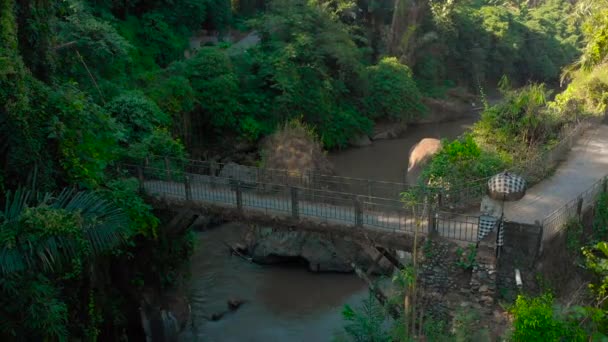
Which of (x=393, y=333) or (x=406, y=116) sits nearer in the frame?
(x=393, y=333)

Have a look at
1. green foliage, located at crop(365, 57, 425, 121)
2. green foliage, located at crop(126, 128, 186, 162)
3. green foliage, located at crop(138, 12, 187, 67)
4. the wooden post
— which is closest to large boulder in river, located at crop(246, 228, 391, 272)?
green foliage, located at crop(126, 128, 186, 162)

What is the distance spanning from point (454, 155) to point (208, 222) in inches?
405

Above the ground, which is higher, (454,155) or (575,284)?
(454,155)

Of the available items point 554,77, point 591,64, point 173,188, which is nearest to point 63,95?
point 173,188

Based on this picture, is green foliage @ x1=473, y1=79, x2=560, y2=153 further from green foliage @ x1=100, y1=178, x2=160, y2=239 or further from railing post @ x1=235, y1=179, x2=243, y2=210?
green foliage @ x1=100, y1=178, x2=160, y2=239

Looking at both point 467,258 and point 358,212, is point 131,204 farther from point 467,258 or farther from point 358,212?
point 467,258

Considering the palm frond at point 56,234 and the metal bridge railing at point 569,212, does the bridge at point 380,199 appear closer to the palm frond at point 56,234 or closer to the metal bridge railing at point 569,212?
the metal bridge railing at point 569,212

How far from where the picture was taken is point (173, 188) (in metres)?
15.1

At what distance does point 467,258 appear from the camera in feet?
38.5

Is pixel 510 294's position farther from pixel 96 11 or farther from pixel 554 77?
pixel 554 77

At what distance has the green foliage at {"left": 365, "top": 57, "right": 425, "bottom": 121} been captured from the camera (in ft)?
109

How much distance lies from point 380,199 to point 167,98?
1335 centimetres

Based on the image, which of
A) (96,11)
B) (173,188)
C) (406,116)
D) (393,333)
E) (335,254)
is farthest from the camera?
(406,116)

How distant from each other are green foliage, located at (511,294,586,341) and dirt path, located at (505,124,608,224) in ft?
11.9
